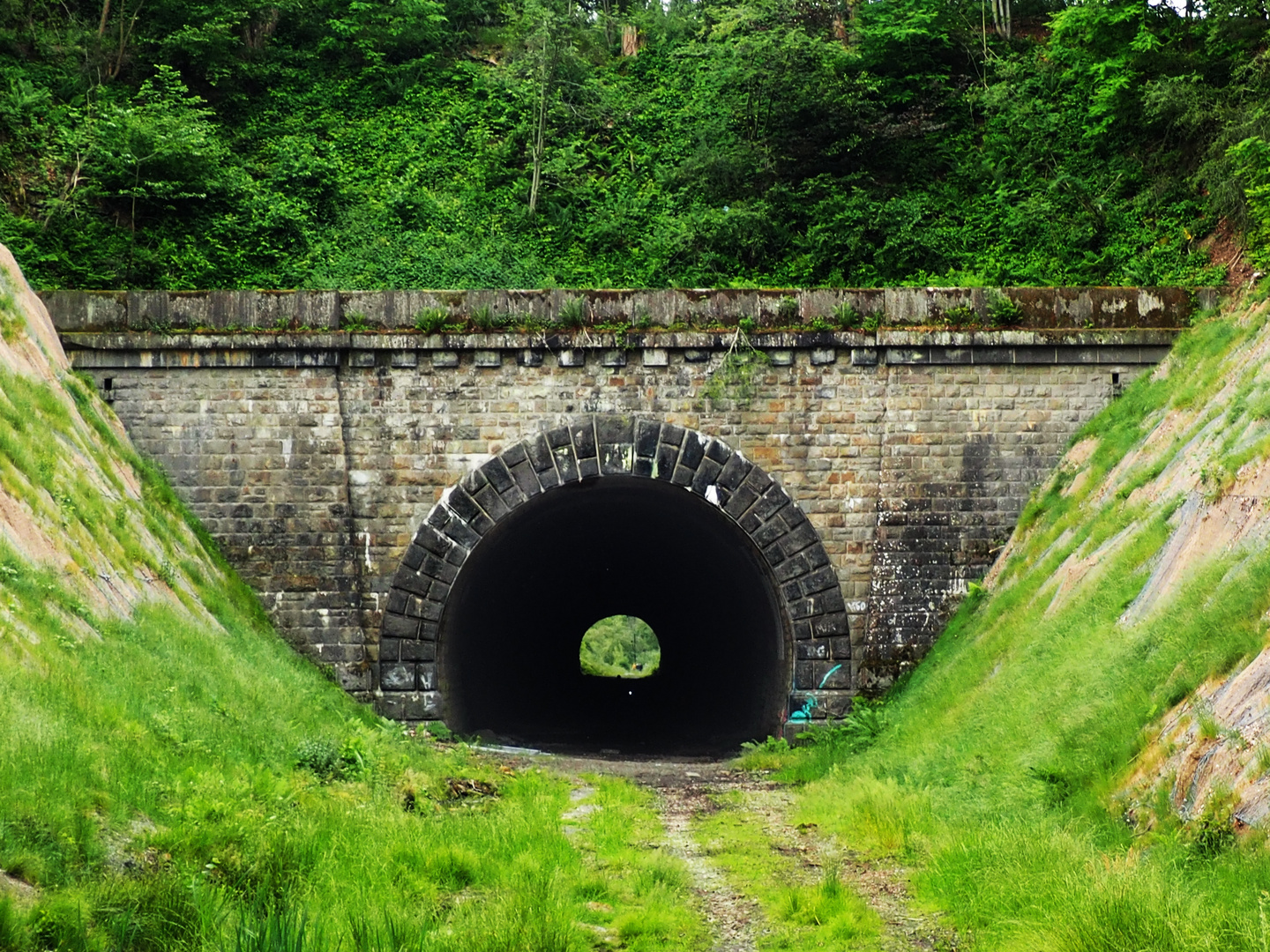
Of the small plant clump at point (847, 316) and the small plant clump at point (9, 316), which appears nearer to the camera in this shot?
the small plant clump at point (9, 316)

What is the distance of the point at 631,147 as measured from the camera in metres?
21.8

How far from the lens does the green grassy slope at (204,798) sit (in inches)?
218

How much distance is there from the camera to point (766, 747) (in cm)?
1384

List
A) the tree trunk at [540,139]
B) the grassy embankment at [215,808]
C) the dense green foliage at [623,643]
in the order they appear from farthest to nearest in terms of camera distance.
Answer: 1. the dense green foliage at [623,643]
2. the tree trunk at [540,139]
3. the grassy embankment at [215,808]

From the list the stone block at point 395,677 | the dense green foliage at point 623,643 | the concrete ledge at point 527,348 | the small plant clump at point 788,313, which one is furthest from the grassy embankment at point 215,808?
the dense green foliage at point 623,643

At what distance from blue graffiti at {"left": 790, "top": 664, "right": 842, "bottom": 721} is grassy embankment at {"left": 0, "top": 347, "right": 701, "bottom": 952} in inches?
144

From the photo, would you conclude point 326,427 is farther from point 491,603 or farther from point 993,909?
point 993,909

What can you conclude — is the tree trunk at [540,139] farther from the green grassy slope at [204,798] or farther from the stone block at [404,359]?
the green grassy slope at [204,798]

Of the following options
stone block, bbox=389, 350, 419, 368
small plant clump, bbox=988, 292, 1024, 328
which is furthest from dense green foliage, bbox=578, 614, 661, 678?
small plant clump, bbox=988, 292, 1024, 328

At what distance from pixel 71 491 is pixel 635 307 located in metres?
Answer: 6.68

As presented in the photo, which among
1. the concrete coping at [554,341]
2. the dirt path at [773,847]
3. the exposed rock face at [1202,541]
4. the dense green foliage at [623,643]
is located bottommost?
the dense green foliage at [623,643]

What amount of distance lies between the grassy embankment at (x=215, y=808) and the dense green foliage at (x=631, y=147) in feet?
25.0

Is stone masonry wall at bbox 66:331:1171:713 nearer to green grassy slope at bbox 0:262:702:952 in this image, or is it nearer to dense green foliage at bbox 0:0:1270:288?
green grassy slope at bbox 0:262:702:952

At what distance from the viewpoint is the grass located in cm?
625
